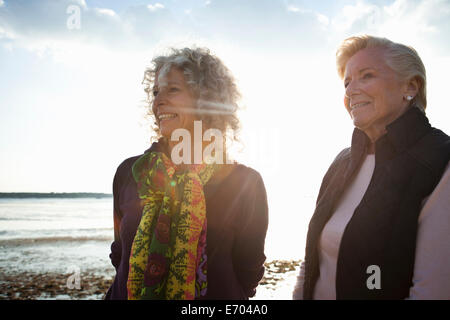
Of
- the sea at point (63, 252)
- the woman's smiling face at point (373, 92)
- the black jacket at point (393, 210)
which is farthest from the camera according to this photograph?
the sea at point (63, 252)

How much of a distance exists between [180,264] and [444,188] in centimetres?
169

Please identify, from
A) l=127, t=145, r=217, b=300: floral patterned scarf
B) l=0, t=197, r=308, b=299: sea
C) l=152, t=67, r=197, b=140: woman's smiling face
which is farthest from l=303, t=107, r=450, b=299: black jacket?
l=0, t=197, r=308, b=299: sea

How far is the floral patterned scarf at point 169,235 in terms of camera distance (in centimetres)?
216

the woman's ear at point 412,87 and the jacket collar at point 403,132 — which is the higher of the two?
the woman's ear at point 412,87

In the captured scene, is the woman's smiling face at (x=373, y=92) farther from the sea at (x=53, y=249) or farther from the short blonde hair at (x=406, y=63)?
the sea at (x=53, y=249)

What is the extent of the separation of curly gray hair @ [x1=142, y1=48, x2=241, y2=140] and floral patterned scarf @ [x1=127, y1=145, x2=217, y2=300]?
0.49 meters

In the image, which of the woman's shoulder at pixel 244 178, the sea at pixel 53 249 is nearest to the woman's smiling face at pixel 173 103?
the woman's shoulder at pixel 244 178

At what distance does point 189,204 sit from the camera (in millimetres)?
2312

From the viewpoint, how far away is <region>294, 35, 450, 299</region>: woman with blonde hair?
5.02ft

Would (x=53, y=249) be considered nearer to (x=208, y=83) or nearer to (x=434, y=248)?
(x=208, y=83)

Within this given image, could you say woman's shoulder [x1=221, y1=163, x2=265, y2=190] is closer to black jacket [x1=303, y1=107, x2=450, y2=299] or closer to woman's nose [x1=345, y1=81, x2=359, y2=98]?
black jacket [x1=303, y1=107, x2=450, y2=299]

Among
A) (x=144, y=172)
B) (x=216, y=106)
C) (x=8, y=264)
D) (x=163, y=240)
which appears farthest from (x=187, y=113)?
(x=8, y=264)

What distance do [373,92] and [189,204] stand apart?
4.99 ft
